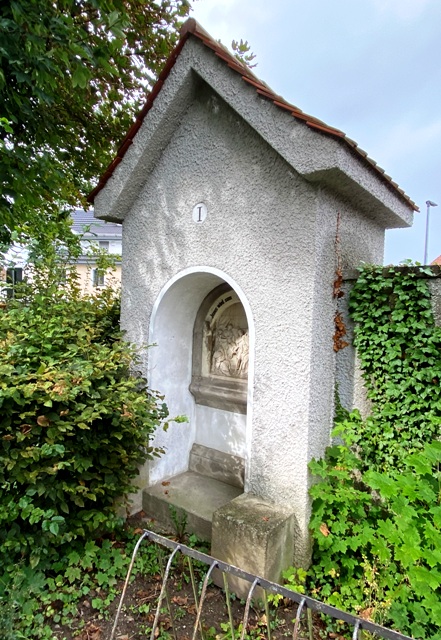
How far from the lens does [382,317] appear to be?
3369 mm

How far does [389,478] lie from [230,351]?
2.34 metres

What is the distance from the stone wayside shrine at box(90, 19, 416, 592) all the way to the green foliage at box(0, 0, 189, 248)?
0.90 meters

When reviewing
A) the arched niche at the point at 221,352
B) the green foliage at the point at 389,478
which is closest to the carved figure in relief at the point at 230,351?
the arched niche at the point at 221,352

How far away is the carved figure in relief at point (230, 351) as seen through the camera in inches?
178

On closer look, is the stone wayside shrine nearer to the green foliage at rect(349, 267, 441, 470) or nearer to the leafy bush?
the green foliage at rect(349, 267, 441, 470)

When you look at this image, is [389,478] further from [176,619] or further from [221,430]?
[221,430]

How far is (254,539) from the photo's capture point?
9.38 feet

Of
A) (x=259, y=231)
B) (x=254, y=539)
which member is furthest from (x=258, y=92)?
(x=254, y=539)

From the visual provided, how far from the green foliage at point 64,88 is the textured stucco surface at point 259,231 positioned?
100cm

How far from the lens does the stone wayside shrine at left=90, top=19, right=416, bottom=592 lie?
3094 mm

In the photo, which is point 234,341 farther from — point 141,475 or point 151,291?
point 141,475

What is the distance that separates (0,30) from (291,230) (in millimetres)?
3465

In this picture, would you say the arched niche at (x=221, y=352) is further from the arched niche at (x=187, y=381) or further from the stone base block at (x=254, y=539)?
the stone base block at (x=254, y=539)

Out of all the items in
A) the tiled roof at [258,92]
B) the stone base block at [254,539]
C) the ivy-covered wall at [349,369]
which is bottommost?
the stone base block at [254,539]
